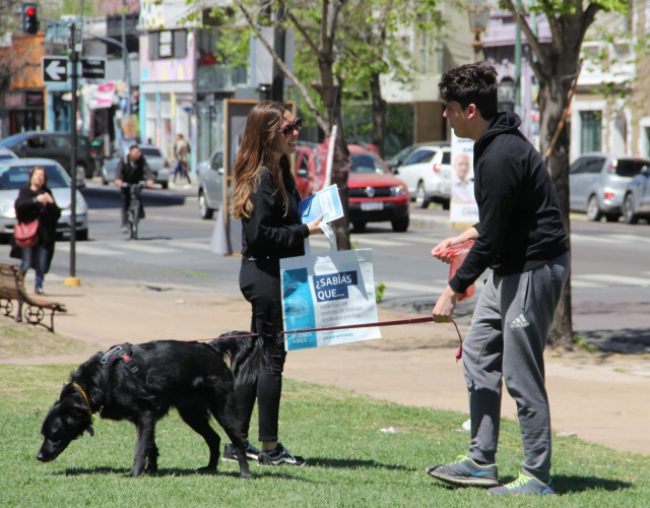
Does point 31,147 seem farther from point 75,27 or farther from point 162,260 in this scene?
point 75,27

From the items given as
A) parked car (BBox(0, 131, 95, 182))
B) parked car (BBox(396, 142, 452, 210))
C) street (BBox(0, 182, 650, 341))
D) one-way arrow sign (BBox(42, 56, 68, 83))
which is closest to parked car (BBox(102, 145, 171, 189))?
parked car (BBox(0, 131, 95, 182))

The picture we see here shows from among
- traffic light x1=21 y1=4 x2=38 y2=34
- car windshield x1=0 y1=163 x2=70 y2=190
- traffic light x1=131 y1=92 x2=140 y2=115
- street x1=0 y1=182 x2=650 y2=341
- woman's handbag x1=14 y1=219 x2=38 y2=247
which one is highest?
traffic light x1=21 y1=4 x2=38 y2=34

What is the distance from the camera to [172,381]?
5535mm

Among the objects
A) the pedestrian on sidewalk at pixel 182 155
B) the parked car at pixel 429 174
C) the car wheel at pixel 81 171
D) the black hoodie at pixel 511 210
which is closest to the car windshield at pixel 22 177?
the parked car at pixel 429 174

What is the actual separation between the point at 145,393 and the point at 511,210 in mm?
1980

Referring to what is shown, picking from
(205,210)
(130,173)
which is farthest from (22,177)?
(205,210)

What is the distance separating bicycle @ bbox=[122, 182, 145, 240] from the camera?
2281cm

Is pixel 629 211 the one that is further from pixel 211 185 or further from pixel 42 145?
pixel 42 145

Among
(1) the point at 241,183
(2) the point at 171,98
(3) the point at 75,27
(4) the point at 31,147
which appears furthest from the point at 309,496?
(2) the point at 171,98

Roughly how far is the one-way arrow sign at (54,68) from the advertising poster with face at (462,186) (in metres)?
5.56

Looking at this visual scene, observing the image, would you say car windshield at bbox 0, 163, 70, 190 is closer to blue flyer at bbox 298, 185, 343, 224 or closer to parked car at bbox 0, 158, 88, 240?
parked car at bbox 0, 158, 88, 240

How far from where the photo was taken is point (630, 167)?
96.2ft

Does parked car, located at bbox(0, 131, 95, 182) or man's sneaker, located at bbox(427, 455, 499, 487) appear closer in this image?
man's sneaker, located at bbox(427, 455, 499, 487)

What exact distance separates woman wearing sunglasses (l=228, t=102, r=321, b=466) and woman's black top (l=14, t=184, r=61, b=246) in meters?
9.50
